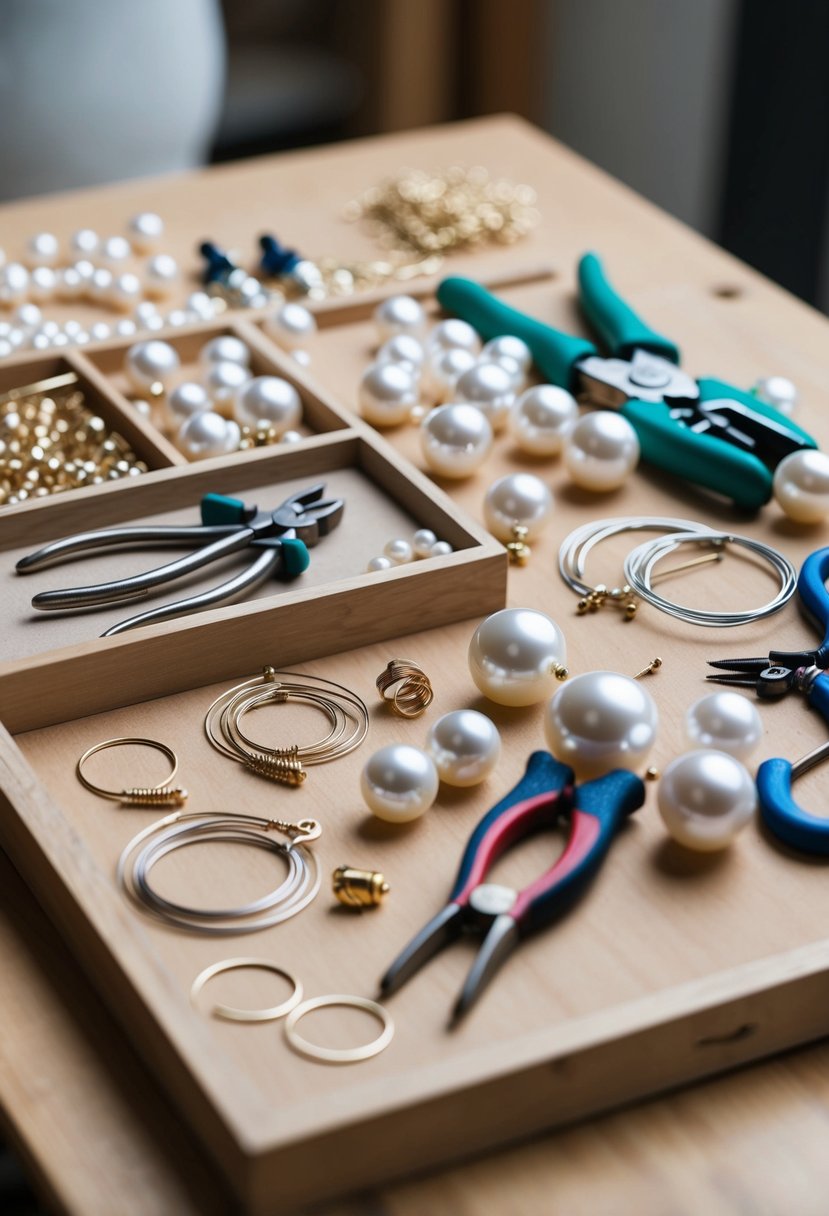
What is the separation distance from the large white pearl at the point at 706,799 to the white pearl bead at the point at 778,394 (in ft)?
1.40

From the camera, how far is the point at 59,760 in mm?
719

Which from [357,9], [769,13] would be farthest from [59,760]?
[357,9]

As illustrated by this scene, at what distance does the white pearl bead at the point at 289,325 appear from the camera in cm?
110

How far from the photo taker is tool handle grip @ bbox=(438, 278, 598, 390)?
3.38ft

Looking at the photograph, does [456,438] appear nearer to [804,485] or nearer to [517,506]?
[517,506]

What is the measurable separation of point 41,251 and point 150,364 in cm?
27

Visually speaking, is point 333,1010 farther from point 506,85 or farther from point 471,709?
point 506,85

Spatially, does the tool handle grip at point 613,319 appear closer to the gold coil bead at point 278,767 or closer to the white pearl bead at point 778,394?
the white pearl bead at point 778,394

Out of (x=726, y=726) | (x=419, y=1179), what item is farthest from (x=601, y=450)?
(x=419, y=1179)

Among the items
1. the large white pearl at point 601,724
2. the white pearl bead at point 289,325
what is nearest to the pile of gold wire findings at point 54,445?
the white pearl bead at point 289,325

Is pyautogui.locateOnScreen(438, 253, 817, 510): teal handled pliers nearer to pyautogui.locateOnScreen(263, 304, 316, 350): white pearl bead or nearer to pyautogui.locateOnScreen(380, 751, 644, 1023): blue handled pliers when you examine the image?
pyautogui.locateOnScreen(263, 304, 316, 350): white pearl bead

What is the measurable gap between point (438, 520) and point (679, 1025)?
0.38 m

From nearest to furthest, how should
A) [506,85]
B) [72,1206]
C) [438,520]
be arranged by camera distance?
[72,1206] < [438,520] < [506,85]

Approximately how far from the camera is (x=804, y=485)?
89 cm
